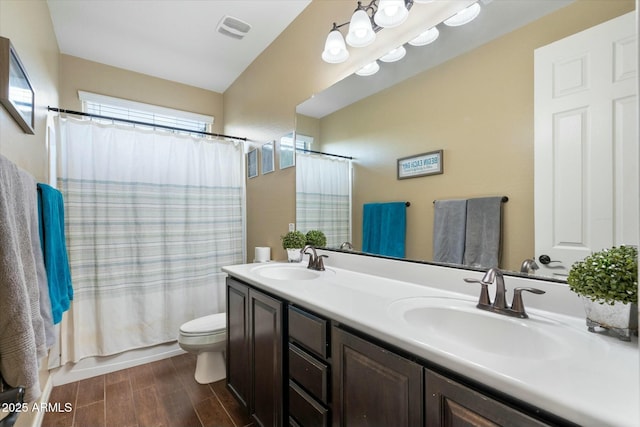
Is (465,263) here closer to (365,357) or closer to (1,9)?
(365,357)

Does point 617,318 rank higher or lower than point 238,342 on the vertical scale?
higher

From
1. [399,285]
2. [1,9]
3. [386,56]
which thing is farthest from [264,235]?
[1,9]

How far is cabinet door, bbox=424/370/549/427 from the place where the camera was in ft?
1.87

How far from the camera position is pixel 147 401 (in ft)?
6.37

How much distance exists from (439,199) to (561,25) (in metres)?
0.70

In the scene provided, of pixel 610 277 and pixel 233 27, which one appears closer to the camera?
pixel 610 277

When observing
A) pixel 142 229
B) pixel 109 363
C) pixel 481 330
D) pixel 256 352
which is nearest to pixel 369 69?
pixel 481 330

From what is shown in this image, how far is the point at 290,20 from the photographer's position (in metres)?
2.22

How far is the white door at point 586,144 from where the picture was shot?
0.81m

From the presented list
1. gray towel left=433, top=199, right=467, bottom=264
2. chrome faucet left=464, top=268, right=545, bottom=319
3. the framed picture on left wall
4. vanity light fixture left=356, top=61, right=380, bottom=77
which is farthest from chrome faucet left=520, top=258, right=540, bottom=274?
the framed picture on left wall

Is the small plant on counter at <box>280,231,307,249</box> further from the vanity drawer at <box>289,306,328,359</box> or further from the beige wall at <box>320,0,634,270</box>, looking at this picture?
the vanity drawer at <box>289,306,328,359</box>

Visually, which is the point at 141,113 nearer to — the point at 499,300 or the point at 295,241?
the point at 295,241

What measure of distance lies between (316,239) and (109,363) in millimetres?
1978

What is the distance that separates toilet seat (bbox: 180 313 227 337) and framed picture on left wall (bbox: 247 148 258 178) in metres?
1.34
